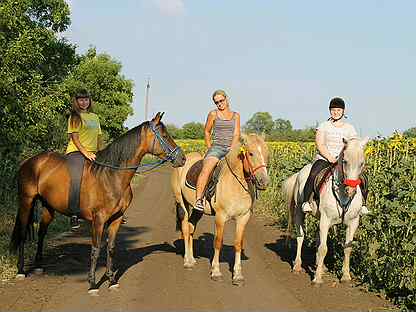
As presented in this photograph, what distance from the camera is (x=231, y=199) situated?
799 centimetres

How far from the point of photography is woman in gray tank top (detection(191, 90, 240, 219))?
8203 millimetres

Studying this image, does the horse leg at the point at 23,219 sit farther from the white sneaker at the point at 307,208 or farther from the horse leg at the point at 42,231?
the white sneaker at the point at 307,208

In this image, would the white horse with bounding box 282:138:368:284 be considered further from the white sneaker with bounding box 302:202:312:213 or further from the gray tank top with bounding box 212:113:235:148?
the gray tank top with bounding box 212:113:235:148

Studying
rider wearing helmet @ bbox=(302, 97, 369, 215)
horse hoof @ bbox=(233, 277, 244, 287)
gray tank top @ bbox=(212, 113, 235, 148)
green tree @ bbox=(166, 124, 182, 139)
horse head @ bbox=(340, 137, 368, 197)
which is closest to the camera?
horse head @ bbox=(340, 137, 368, 197)

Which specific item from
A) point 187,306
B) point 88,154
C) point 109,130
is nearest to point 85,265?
point 88,154

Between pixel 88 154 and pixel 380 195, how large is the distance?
471 cm

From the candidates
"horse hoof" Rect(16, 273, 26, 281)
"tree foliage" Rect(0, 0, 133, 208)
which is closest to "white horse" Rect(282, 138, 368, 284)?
"horse hoof" Rect(16, 273, 26, 281)

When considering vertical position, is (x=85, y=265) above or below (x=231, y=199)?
below

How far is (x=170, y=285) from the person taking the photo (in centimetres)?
762

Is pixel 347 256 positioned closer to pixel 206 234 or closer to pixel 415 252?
pixel 415 252

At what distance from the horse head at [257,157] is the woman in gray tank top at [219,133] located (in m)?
0.58

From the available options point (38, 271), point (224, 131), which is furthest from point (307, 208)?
point (38, 271)

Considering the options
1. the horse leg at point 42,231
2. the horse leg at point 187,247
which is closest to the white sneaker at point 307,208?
the horse leg at point 187,247

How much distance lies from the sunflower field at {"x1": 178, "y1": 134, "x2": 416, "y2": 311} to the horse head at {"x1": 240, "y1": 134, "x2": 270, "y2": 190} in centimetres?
195
